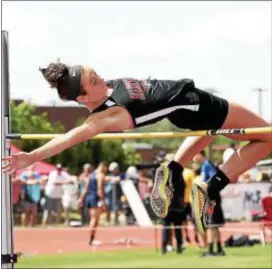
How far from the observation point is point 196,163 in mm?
14414

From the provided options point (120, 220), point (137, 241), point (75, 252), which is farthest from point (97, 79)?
point (120, 220)

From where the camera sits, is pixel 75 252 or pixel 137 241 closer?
pixel 75 252

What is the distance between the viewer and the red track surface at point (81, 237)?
16.3 m

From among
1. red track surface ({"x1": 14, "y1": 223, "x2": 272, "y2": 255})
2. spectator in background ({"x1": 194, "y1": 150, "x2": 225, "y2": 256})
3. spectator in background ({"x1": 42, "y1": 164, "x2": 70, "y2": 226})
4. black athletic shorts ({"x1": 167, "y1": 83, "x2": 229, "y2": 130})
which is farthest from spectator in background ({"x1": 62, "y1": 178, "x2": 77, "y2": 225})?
black athletic shorts ({"x1": 167, "y1": 83, "x2": 229, "y2": 130})

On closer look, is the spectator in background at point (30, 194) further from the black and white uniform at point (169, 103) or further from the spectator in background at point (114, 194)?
the black and white uniform at point (169, 103)

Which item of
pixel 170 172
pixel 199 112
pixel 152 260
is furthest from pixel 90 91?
pixel 152 260

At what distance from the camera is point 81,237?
18781 millimetres

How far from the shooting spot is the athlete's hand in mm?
6086

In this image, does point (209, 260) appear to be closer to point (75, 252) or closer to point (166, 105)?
point (75, 252)

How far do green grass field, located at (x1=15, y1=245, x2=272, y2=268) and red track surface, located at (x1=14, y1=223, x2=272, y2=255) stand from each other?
653 mm

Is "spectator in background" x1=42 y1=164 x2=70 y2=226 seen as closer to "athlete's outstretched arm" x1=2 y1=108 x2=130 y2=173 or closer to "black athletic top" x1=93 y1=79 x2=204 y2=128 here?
"black athletic top" x1=93 y1=79 x2=204 y2=128

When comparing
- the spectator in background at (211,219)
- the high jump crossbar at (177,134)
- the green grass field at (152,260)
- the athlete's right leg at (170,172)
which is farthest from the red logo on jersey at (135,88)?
the spectator in background at (211,219)

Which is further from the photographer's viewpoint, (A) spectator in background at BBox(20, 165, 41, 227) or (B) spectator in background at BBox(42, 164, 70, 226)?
(A) spectator in background at BBox(20, 165, 41, 227)

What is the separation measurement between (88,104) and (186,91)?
2.13 ft
